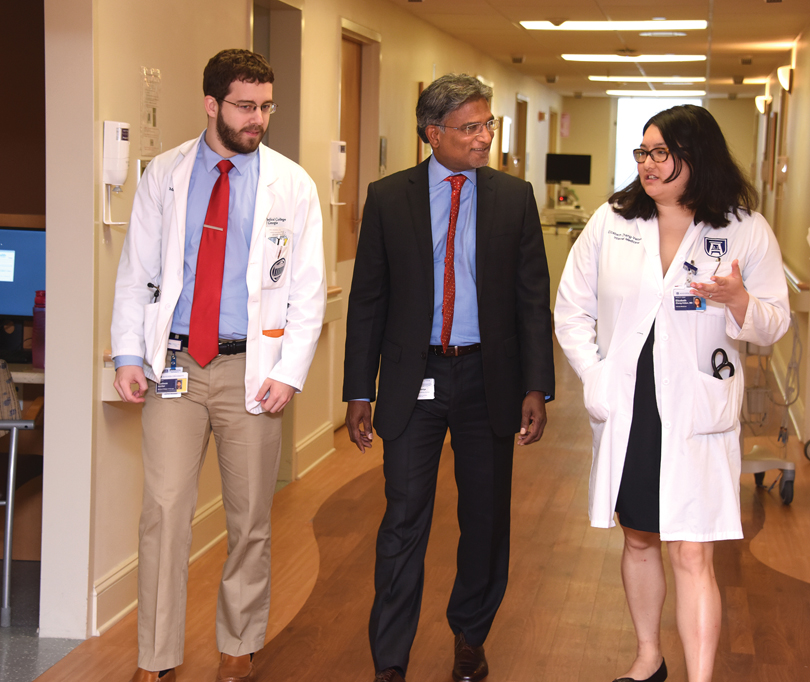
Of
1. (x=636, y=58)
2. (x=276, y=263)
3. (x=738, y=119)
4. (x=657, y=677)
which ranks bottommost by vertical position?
(x=657, y=677)

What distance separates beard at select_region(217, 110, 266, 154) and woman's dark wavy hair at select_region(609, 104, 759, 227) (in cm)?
112

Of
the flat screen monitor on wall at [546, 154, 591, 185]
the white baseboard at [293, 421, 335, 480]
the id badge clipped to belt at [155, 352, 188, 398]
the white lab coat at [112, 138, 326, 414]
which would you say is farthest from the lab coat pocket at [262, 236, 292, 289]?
the flat screen monitor on wall at [546, 154, 591, 185]

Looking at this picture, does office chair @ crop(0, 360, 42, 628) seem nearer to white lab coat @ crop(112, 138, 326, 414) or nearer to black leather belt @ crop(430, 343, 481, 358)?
white lab coat @ crop(112, 138, 326, 414)

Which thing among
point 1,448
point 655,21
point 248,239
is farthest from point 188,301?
point 655,21

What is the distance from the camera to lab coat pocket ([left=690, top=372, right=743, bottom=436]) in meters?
2.44

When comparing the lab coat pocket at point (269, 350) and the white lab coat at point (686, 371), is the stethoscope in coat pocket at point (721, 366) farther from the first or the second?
the lab coat pocket at point (269, 350)

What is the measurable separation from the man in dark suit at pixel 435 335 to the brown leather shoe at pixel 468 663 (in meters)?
0.27

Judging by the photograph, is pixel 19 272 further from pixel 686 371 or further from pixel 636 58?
pixel 636 58

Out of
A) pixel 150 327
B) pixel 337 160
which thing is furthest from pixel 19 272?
pixel 337 160

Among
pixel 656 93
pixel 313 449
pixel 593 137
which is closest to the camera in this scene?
pixel 313 449

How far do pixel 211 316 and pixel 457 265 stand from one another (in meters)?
0.71

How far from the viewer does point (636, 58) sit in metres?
10.9

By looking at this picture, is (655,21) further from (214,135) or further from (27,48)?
(214,135)

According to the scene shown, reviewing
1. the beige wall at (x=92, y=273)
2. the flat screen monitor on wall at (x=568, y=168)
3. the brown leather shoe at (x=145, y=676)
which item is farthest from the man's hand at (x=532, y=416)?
the flat screen monitor on wall at (x=568, y=168)
